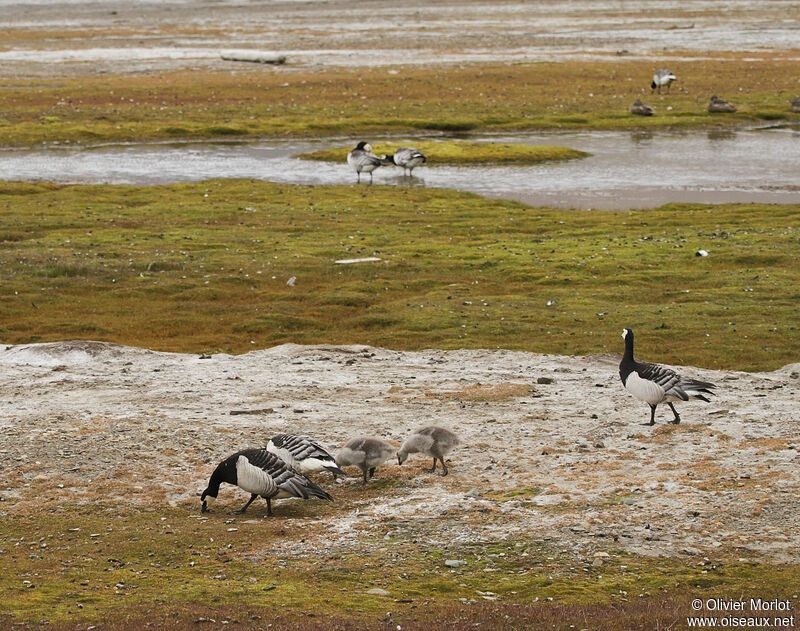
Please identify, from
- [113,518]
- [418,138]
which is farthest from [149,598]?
[418,138]

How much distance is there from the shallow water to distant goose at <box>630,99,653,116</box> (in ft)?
10.3

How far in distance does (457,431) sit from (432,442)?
220 cm

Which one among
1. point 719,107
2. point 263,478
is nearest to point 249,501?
point 263,478

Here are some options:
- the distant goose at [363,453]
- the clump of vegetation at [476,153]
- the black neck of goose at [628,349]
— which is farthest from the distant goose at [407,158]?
the distant goose at [363,453]

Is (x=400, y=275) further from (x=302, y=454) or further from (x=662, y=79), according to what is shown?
(x=662, y=79)

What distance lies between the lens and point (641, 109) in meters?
58.9

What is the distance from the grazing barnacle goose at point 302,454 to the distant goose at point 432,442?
975 millimetres

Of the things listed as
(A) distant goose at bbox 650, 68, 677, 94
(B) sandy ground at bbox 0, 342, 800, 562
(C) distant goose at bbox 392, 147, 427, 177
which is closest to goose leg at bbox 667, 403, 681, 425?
(B) sandy ground at bbox 0, 342, 800, 562

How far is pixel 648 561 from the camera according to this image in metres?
12.4

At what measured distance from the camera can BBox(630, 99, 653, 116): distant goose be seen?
193 ft

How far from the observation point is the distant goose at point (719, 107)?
58.9 meters

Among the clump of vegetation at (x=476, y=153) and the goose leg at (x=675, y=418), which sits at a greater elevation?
the clump of vegetation at (x=476, y=153)

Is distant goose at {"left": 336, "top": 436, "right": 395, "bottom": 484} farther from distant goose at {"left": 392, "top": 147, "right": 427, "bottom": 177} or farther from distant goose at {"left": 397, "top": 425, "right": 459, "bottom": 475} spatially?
distant goose at {"left": 392, "top": 147, "right": 427, "bottom": 177}

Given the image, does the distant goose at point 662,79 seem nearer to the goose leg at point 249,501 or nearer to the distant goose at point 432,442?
the distant goose at point 432,442
